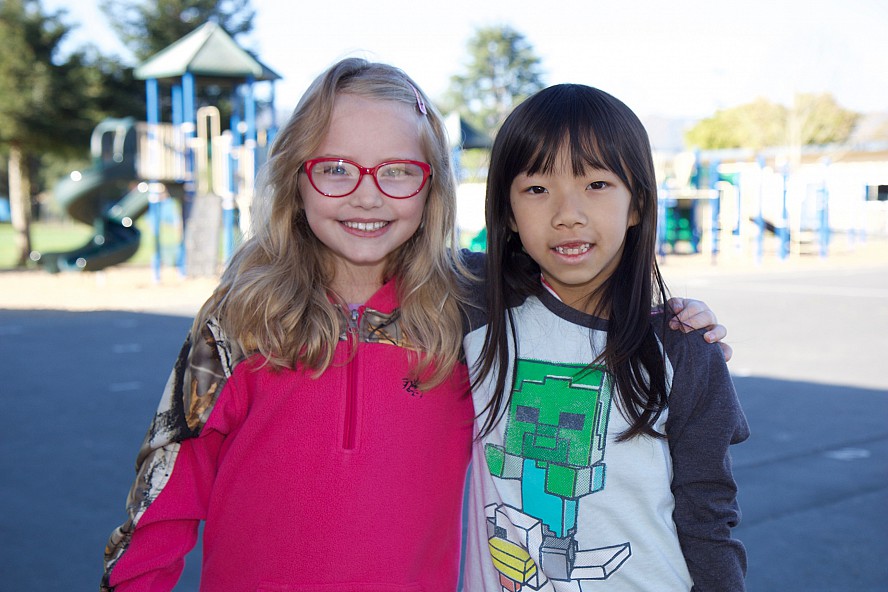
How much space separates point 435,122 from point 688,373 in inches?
31.7

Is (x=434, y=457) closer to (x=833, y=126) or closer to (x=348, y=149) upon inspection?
(x=348, y=149)

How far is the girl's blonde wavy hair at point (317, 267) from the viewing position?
5.87 ft

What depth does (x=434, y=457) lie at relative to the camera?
1827 millimetres

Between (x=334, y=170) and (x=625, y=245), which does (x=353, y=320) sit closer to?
(x=334, y=170)

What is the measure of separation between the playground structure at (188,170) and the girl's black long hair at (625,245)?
14.0 m

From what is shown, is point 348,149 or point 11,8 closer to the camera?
point 348,149

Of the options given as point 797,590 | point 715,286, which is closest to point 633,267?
point 797,590

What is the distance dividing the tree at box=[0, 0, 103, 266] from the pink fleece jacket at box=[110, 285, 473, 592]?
2083 centimetres

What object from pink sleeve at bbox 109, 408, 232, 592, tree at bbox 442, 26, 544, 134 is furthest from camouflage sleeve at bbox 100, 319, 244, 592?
tree at bbox 442, 26, 544, 134

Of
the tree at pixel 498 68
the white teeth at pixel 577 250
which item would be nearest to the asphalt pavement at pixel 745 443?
the white teeth at pixel 577 250

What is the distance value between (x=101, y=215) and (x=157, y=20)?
15.7 m

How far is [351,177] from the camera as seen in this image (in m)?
1.86

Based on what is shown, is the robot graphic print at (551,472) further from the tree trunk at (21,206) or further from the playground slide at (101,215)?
the tree trunk at (21,206)

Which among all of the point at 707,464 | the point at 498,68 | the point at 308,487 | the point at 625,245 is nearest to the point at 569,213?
the point at 625,245
